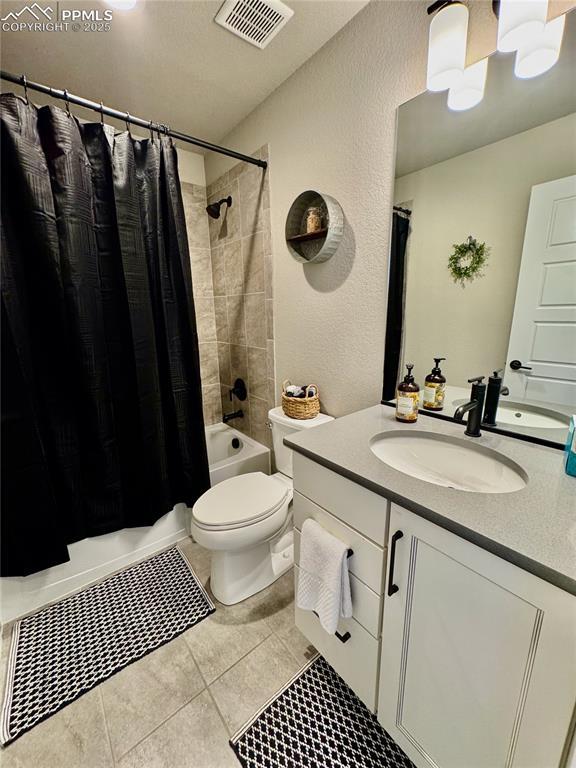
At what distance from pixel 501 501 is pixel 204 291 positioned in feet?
7.44

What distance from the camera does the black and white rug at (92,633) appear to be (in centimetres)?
110

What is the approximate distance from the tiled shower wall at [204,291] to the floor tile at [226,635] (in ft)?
4.68

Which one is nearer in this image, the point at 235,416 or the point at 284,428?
the point at 284,428

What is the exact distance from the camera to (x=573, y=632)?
0.50 m

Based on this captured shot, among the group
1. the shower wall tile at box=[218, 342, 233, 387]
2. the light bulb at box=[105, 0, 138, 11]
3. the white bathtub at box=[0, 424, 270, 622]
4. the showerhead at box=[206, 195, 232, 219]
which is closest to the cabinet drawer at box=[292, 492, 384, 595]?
the white bathtub at box=[0, 424, 270, 622]

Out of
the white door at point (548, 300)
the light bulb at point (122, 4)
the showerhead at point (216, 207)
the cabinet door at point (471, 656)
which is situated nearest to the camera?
the cabinet door at point (471, 656)

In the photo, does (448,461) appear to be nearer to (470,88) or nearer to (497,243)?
(497,243)

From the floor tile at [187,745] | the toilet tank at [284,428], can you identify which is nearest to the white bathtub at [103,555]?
the toilet tank at [284,428]

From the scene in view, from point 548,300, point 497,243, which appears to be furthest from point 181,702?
point 497,243

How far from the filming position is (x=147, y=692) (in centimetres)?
110

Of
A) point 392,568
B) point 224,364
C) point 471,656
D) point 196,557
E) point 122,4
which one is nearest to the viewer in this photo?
point 471,656

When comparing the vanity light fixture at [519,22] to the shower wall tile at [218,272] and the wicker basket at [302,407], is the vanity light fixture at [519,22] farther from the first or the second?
the shower wall tile at [218,272]

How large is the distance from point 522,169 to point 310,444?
3.47 feet

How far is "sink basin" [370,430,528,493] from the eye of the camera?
0.91 meters
